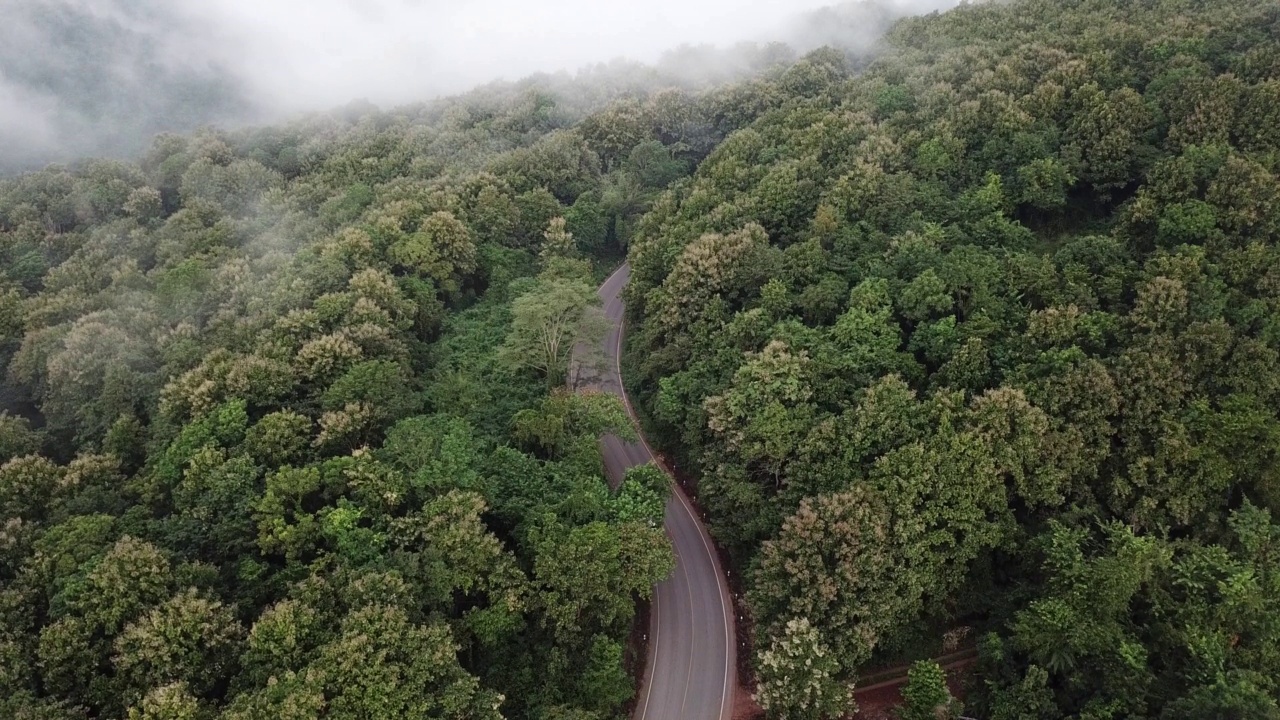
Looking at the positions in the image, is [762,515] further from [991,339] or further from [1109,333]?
[1109,333]

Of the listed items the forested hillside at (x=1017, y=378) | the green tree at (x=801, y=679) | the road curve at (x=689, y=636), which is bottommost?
the road curve at (x=689, y=636)

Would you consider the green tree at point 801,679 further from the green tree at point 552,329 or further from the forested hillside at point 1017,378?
the green tree at point 552,329

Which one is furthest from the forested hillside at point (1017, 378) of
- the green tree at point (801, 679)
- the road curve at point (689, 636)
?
the road curve at point (689, 636)

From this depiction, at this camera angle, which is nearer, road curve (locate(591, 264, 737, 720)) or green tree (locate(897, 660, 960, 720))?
green tree (locate(897, 660, 960, 720))

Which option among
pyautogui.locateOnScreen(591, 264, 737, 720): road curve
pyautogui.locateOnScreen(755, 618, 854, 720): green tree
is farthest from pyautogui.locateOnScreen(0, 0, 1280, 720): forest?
pyautogui.locateOnScreen(591, 264, 737, 720): road curve

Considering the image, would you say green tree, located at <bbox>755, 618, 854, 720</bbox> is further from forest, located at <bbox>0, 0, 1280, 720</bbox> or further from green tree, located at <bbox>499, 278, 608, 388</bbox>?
green tree, located at <bbox>499, 278, 608, 388</bbox>

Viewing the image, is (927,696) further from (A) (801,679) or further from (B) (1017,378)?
(B) (1017,378)
